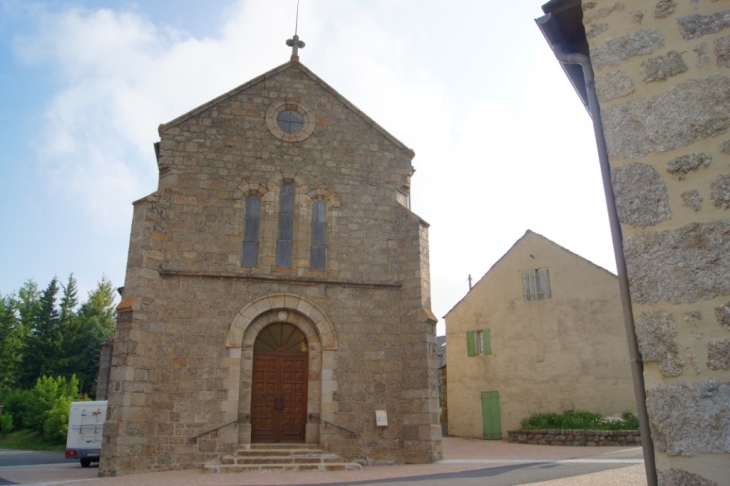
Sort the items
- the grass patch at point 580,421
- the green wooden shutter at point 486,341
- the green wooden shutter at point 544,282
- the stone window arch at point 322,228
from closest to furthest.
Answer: the stone window arch at point 322,228
the grass patch at point 580,421
the green wooden shutter at point 544,282
the green wooden shutter at point 486,341

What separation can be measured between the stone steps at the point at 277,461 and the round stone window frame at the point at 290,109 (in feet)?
23.8

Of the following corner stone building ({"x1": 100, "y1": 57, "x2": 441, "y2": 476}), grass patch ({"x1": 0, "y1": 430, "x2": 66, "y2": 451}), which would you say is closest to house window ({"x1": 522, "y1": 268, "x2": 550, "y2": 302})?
corner stone building ({"x1": 100, "y1": 57, "x2": 441, "y2": 476})

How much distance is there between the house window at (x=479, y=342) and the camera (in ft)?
73.0

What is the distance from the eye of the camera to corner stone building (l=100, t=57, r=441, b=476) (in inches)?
485

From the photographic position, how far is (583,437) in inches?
682

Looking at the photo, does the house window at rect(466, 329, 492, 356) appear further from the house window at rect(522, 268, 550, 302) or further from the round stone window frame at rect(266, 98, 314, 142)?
the round stone window frame at rect(266, 98, 314, 142)

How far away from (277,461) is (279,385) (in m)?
1.77

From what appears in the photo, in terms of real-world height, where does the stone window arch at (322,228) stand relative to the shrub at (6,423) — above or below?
above

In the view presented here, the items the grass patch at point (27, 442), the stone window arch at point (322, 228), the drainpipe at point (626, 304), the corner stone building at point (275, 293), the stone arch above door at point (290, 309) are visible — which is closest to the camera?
the drainpipe at point (626, 304)

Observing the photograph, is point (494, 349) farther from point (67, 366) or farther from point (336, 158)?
point (67, 366)

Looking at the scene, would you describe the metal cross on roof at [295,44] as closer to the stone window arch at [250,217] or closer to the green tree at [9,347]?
the stone window arch at [250,217]

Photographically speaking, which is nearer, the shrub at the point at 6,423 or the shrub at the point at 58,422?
the shrub at the point at 58,422

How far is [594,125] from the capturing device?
4543 mm

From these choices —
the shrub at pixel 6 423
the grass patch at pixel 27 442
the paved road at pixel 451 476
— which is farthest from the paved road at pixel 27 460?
the shrub at pixel 6 423
